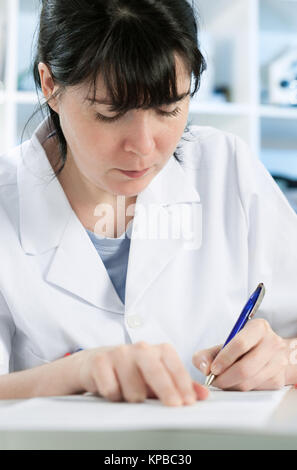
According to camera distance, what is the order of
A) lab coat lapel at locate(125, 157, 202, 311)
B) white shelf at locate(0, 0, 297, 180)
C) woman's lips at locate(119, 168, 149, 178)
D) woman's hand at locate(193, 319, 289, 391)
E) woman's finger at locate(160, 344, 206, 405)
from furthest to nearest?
white shelf at locate(0, 0, 297, 180), lab coat lapel at locate(125, 157, 202, 311), woman's lips at locate(119, 168, 149, 178), woman's hand at locate(193, 319, 289, 391), woman's finger at locate(160, 344, 206, 405)

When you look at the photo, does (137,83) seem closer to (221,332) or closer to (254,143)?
(221,332)

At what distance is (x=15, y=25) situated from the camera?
1.86 m

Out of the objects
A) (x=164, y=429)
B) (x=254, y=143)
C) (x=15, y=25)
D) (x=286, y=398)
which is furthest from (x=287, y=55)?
(x=164, y=429)

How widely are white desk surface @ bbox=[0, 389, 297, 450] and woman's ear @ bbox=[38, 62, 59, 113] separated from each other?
52cm

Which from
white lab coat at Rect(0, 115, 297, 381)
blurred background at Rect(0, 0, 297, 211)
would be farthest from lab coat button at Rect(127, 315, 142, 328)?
blurred background at Rect(0, 0, 297, 211)

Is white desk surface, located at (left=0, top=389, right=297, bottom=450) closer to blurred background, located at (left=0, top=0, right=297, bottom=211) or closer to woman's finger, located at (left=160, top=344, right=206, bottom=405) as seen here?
woman's finger, located at (left=160, top=344, right=206, bottom=405)

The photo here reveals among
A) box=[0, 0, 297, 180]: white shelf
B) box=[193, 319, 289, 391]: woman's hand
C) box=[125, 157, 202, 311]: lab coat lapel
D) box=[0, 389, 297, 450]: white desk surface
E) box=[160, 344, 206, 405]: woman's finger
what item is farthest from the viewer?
box=[0, 0, 297, 180]: white shelf

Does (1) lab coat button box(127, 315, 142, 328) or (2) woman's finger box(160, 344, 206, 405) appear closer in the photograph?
(2) woman's finger box(160, 344, 206, 405)

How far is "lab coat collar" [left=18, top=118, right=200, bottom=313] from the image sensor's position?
86cm

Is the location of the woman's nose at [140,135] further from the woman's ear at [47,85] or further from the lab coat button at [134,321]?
the lab coat button at [134,321]

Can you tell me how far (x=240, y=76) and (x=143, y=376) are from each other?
5.55 feet

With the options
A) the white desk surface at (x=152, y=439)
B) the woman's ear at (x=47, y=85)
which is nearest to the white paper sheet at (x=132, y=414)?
the white desk surface at (x=152, y=439)

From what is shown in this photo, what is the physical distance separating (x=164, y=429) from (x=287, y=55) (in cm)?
191

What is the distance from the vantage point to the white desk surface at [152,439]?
37 cm
